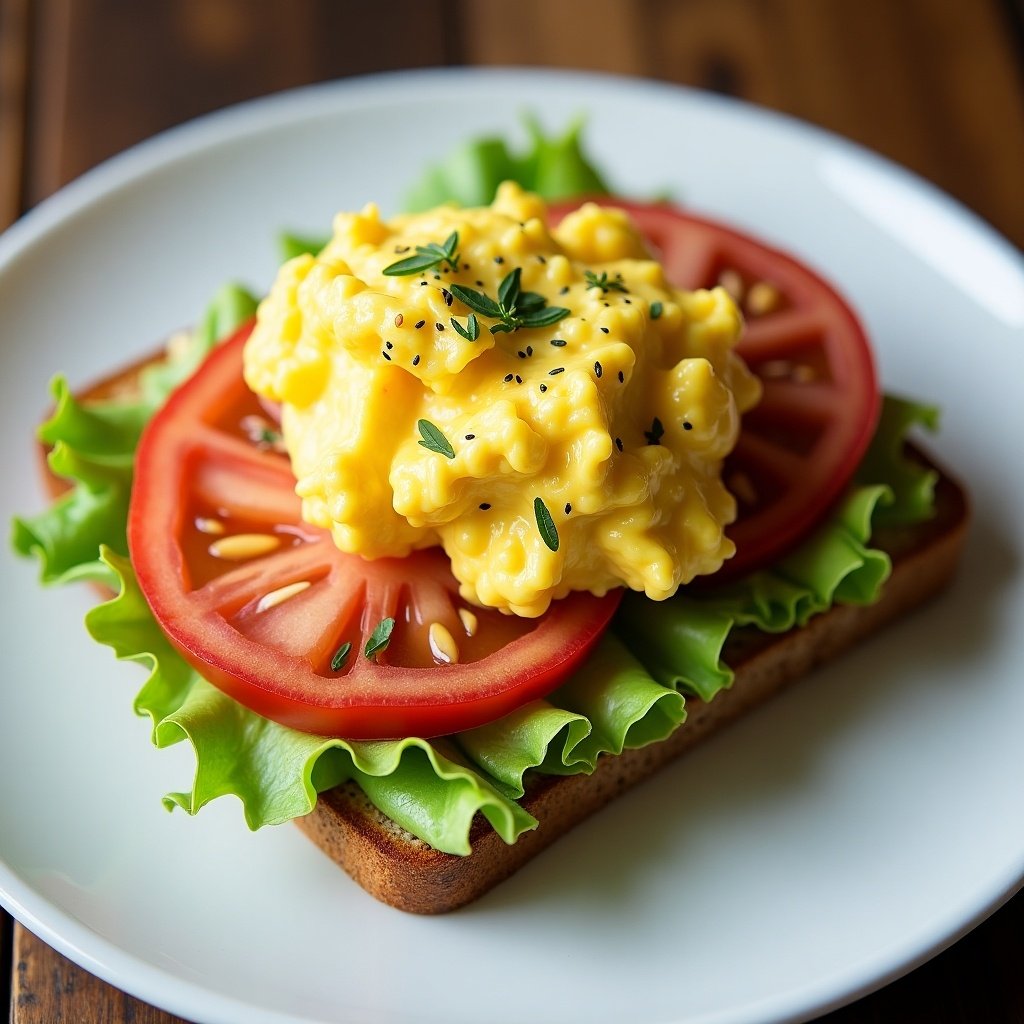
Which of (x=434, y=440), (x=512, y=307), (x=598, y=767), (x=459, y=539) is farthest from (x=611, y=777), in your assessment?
(x=512, y=307)

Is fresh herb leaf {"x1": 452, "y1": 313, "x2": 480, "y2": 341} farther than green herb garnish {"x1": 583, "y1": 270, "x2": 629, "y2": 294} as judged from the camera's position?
No

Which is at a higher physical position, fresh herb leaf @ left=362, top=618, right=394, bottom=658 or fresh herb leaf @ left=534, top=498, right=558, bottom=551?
fresh herb leaf @ left=534, top=498, right=558, bottom=551

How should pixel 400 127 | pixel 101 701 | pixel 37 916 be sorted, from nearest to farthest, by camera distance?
pixel 37 916, pixel 101 701, pixel 400 127

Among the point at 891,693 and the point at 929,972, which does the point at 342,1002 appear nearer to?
the point at 929,972

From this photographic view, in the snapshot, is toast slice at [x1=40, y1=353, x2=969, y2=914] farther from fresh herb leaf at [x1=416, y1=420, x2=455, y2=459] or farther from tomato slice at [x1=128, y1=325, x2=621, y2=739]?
fresh herb leaf at [x1=416, y1=420, x2=455, y2=459]

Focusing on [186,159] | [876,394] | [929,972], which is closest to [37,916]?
[929,972]

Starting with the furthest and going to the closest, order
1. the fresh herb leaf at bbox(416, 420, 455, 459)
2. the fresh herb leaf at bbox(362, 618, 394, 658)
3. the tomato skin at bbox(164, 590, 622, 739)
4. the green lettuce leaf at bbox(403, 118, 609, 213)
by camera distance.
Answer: the green lettuce leaf at bbox(403, 118, 609, 213), the fresh herb leaf at bbox(362, 618, 394, 658), the tomato skin at bbox(164, 590, 622, 739), the fresh herb leaf at bbox(416, 420, 455, 459)

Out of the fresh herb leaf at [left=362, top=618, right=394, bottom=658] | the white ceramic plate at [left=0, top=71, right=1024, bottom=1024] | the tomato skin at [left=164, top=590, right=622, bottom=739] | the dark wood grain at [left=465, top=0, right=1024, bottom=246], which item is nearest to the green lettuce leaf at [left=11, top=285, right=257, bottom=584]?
the white ceramic plate at [left=0, top=71, right=1024, bottom=1024]
